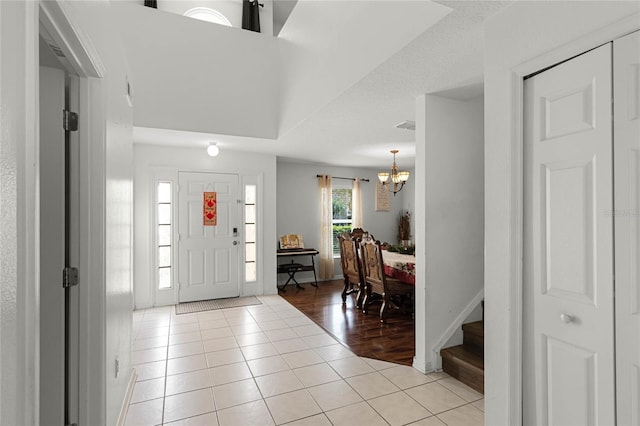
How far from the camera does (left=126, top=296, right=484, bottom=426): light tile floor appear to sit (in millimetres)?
2232

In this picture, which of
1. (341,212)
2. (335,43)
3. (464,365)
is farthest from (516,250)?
(341,212)

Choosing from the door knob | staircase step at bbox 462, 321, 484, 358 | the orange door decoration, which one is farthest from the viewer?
the orange door decoration

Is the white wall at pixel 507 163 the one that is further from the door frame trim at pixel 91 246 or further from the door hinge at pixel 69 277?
the door hinge at pixel 69 277

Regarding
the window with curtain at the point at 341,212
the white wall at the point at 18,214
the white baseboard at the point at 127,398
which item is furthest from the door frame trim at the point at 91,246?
the window with curtain at the point at 341,212

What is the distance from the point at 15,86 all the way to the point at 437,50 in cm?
208

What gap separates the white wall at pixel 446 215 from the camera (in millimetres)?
2887

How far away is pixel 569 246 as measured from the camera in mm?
1463

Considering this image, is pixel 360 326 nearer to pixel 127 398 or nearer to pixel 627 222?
pixel 127 398

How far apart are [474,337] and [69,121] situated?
128 inches

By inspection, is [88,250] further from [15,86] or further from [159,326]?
[159,326]

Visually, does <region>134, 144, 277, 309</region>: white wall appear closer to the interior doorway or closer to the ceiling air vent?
the ceiling air vent

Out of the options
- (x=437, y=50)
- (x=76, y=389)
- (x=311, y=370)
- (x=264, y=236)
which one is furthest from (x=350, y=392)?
(x=264, y=236)

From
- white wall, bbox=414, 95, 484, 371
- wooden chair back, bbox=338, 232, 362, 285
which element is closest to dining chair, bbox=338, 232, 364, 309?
wooden chair back, bbox=338, 232, 362, 285

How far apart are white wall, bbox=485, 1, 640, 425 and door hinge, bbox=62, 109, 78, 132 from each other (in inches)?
83.5
